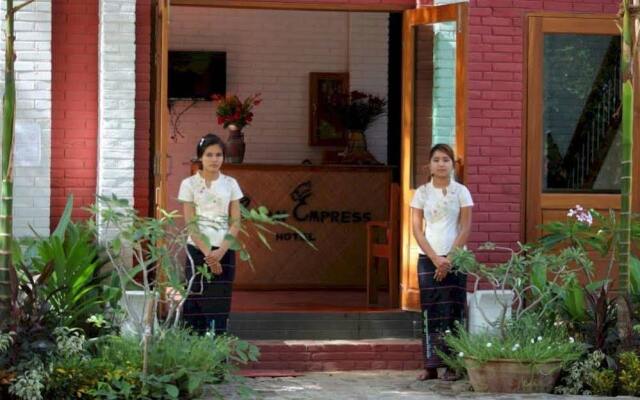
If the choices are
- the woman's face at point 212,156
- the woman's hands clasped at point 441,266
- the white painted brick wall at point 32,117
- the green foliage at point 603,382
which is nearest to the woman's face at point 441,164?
the woman's hands clasped at point 441,266

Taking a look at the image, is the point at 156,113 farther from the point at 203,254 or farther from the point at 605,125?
the point at 605,125

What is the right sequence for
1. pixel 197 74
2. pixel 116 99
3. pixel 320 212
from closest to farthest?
pixel 116 99 → pixel 320 212 → pixel 197 74

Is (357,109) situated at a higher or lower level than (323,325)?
higher

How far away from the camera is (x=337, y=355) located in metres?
10.9

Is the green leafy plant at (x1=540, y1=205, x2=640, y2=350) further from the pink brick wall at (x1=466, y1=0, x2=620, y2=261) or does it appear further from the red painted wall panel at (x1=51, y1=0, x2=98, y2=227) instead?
the red painted wall panel at (x1=51, y1=0, x2=98, y2=227)

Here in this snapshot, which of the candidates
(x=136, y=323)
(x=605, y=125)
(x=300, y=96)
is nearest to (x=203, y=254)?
(x=136, y=323)

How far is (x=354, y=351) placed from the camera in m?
10.9

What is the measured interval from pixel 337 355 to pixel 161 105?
2.23 meters

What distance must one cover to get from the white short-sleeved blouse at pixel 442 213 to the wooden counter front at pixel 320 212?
3733 millimetres

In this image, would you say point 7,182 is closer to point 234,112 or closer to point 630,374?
point 630,374

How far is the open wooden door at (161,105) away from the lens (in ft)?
34.6

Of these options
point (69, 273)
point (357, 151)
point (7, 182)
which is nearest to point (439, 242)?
point (69, 273)

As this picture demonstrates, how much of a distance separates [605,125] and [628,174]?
195cm

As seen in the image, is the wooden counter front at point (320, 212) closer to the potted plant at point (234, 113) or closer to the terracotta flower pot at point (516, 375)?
the potted plant at point (234, 113)
